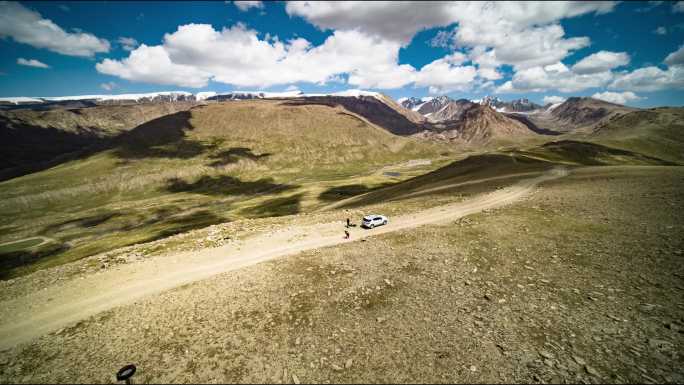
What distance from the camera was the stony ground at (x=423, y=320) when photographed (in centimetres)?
1446

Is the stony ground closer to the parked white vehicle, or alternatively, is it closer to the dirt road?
the dirt road

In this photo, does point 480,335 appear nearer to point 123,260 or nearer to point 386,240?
point 386,240

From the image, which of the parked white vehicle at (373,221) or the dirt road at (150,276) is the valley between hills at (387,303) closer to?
the dirt road at (150,276)

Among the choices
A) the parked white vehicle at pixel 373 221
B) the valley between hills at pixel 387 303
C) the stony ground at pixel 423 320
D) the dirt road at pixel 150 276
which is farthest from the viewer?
the parked white vehicle at pixel 373 221

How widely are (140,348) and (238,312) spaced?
5766 millimetres

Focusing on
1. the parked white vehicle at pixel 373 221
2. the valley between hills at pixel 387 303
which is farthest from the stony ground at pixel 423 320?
the parked white vehicle at pixel 373 221

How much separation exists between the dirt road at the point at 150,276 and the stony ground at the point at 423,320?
78.3 inches

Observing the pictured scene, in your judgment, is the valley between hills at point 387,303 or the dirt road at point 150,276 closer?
the valley between hills at point 387,303

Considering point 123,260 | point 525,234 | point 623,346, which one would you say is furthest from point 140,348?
point 525,234

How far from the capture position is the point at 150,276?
91.3ft

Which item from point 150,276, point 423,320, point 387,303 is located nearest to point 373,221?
point 387,303

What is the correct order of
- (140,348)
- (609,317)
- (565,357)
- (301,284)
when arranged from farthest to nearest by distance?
(301,284), (140,348), (609,317), (565,357)

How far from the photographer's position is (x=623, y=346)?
14258mm

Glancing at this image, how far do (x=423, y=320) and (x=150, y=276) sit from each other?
25.2 m
